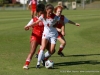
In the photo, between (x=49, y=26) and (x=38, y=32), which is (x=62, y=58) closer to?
(x=38, y=32)

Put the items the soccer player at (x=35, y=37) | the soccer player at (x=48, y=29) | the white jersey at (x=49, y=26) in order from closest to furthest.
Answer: the soccer player at (x=48, y=29), the white jersey at (x=49, y=26), the soccer player at (x=35, y=37)

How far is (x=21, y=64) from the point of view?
1080 cm

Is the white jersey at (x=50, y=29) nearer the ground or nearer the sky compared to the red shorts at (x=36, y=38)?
nearer the sky

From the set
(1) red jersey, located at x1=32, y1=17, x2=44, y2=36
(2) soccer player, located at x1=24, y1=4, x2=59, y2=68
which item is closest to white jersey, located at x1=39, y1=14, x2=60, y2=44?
(2) soccer player, located at x1=24, y1=4, x2=59, y2=68

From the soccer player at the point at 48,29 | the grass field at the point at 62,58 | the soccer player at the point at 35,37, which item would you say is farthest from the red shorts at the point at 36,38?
the grass field at the point at 62,58

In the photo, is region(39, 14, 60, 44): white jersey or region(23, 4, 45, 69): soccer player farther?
region(23, 4, 45, 69): soccer player

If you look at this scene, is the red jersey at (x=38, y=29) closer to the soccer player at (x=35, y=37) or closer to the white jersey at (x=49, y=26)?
the soccer player at (x=35, y=37)

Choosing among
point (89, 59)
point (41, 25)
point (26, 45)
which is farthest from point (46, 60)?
point (26, 45)

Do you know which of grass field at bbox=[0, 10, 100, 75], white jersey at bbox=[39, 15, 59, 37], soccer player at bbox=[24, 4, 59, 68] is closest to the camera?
grass field at bbox=[0, 10, 100, 75]

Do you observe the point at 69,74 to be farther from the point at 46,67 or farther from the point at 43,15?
the point at 43,15

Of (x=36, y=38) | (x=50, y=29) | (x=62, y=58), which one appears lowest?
(x=62, y=58)

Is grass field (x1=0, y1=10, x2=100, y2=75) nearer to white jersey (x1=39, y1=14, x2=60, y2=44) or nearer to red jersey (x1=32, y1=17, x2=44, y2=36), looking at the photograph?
white jersey (x1=39, y1=14, x2=60, y2=44)

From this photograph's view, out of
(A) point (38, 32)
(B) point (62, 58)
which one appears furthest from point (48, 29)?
(B) point (62, 58)

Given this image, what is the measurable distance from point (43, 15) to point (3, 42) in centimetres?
686
